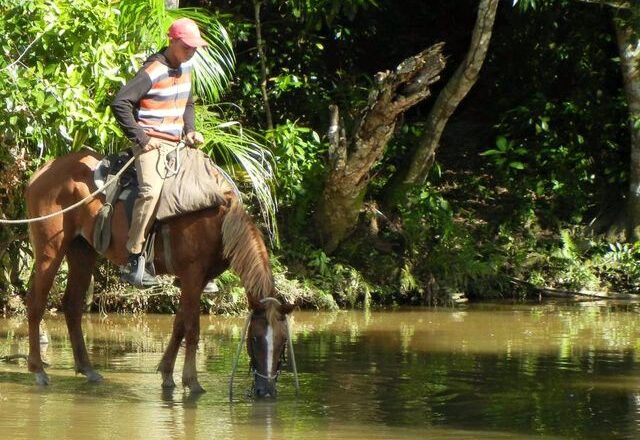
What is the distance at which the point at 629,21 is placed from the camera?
46.7 feet

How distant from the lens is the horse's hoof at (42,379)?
9.05 metres

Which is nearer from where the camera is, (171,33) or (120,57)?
(171,33)

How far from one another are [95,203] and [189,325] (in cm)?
120

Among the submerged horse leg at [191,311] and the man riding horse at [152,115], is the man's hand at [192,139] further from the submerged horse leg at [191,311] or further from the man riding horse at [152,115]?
the submerged horse leg at [191,311]

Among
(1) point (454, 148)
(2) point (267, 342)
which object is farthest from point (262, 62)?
(2) point (267, 342)

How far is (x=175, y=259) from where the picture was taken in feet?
29.8

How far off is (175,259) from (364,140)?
5801 mm

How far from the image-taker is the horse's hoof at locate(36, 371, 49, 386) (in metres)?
9.05

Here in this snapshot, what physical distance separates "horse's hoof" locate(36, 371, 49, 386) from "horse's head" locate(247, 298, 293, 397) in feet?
5.51

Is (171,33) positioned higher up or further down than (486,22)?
further down

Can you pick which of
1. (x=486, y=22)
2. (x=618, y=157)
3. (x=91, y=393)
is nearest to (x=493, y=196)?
(x=618, y=157)

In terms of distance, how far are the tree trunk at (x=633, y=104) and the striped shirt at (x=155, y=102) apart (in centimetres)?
819

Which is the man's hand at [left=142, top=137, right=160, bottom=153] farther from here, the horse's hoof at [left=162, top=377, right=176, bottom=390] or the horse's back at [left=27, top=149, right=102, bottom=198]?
the horse's hoof at [left=162, top=377, right=176, bottom=390]

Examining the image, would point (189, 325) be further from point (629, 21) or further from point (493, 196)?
point (493, 196)
